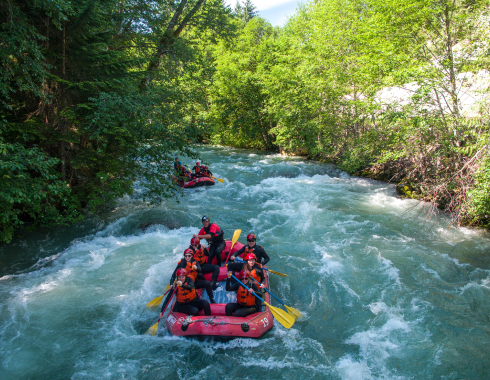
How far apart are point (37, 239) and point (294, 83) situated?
47.8 feet

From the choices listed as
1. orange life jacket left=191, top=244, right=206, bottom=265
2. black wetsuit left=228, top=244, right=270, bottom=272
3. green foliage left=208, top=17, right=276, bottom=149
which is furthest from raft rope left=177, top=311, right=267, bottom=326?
green foliage left=208, top=17, right=276, bottom=149

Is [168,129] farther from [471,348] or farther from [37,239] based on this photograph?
[471,348]

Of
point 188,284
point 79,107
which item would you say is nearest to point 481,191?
point 188,284

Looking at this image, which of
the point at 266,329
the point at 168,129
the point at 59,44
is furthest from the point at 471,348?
the point at 59,44

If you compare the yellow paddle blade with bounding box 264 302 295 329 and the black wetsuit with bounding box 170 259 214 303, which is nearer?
the yellow paddle blade with bounding box 264 302 295 329

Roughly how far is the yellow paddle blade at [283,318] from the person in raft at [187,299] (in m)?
1.18

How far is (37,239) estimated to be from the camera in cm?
835

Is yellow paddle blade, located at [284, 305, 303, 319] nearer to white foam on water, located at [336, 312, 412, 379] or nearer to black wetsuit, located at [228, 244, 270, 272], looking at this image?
white foam on water, located at [336, 312, 412, 379]

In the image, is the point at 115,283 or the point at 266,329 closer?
the point at 266,329

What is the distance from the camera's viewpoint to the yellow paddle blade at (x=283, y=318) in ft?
17.3

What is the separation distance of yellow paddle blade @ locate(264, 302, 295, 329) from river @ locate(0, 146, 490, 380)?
24cm

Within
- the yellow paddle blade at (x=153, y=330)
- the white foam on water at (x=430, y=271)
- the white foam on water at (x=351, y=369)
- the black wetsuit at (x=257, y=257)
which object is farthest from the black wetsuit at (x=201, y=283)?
the white foam on water at (x=430, y=271)

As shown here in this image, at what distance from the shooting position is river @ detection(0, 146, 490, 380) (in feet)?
15.5

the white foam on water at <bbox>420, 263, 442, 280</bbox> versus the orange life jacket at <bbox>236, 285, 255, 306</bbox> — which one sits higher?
the orange life jacket at <bbox>236, 285, 255, 306</bbox>
